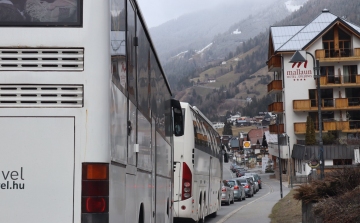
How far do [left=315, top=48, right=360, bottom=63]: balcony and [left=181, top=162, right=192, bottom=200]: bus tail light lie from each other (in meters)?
48.1

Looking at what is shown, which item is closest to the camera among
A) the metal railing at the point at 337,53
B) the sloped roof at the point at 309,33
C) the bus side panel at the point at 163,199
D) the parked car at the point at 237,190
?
the bus side panel at the point at 163,199

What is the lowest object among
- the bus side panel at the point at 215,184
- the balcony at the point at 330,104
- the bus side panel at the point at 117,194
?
the bus side panel at the point at 215,184

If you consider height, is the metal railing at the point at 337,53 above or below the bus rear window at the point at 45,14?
above

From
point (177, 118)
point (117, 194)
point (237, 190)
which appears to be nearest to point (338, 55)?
point (237, 190)

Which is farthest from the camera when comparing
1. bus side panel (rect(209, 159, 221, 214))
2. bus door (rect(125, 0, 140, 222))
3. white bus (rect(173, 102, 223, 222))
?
bus side panel (rect(209, 159, 221, 214))

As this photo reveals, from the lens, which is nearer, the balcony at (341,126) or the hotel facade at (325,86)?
the balcony at (341,126)

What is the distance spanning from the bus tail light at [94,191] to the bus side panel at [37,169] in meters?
0.11

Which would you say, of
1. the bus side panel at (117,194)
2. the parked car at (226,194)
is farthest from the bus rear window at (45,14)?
the parked car at (226,194)

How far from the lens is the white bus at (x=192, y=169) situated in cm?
1959

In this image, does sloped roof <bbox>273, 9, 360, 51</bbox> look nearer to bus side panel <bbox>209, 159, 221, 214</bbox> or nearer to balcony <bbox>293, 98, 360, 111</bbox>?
→ balcony <bbox>293, 98, 360, 111</bbox>

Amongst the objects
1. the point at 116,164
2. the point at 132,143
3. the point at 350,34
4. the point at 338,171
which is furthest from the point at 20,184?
the point at 350,34

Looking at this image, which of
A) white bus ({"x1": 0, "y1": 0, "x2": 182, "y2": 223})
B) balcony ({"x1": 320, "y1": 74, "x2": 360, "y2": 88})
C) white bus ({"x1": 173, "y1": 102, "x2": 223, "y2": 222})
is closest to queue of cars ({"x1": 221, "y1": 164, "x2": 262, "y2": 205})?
white bus ({"x1": 173, "y1": 102, "x2": 223, "y2": 222})

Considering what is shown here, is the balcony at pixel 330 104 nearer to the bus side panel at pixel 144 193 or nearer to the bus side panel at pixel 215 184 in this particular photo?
the bus side panel at pixel 215 184

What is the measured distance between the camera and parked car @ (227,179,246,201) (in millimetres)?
44594
